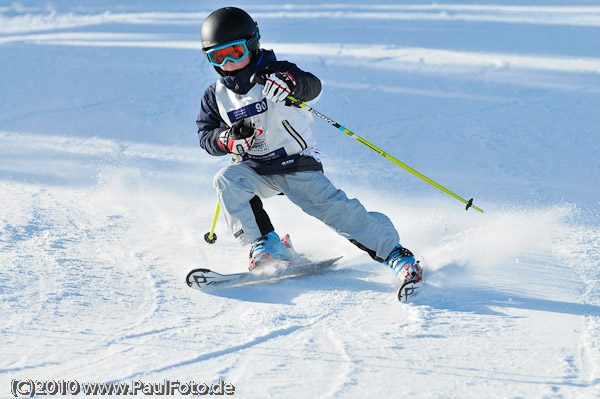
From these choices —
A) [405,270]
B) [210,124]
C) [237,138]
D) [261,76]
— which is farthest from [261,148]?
[405,270]

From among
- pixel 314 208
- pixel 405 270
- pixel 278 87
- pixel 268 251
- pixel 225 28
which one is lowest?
pixel 405 270

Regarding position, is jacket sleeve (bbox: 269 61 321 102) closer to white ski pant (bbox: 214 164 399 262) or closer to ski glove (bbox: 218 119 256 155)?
ski glove (bbox: 218 119 256 155)

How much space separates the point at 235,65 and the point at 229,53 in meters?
0.07

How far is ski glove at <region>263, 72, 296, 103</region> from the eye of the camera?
3.35 meters

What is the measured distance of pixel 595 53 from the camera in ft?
28.3

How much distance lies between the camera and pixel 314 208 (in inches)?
146

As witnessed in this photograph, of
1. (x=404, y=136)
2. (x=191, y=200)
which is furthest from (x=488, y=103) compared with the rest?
(x=191, y=200)

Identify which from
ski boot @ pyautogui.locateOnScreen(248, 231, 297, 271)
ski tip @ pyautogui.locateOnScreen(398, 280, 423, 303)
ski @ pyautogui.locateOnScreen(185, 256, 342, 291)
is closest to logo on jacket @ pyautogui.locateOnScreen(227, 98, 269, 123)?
ski boot @ pyautogui.locateOnScreen(248, 231, 297, 271)

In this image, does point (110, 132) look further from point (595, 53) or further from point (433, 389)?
point (595, 53)

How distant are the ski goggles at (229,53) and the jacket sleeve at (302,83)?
176mm

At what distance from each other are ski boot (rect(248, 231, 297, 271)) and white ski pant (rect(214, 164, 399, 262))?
0.05 metres

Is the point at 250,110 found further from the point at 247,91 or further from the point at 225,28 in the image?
the point at 225,28

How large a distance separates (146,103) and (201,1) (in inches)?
242

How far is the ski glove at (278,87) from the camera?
3352 mm
